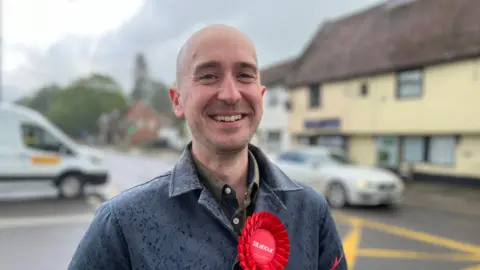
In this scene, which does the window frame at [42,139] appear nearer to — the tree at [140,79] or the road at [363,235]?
the road at [363,235]

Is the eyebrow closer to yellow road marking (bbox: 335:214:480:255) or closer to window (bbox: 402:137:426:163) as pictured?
yellow road marking (bbox: 335:214:480:255)

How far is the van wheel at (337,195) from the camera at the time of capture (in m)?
9.34

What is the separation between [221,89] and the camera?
52.2 inches

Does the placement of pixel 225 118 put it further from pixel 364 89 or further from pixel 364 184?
pixel 364 89

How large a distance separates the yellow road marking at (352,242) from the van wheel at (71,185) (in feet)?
23.8

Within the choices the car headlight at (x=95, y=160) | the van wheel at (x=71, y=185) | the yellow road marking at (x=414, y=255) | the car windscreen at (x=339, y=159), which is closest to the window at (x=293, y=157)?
the car windscreen at (x=339, y=159)

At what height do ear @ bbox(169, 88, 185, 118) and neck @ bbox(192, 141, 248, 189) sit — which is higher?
ear @ bbox(169, 88, 185, 118)

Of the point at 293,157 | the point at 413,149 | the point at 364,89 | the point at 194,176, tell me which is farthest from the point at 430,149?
the point at 194,176

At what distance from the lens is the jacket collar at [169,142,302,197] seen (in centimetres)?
131

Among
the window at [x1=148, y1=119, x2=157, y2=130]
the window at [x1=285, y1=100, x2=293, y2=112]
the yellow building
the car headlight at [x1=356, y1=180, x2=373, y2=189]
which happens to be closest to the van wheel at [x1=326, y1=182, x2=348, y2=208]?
the car headlight at [x1=356, y1=180, x2=373, y2=189]

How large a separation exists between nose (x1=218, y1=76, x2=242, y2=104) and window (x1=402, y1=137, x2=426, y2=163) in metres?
16.0

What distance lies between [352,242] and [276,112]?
1823 cm

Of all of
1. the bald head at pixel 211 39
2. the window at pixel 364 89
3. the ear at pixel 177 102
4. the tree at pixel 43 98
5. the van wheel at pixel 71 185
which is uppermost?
the tree at pixel 43 98

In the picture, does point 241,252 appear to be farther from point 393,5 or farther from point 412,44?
point 393,5
